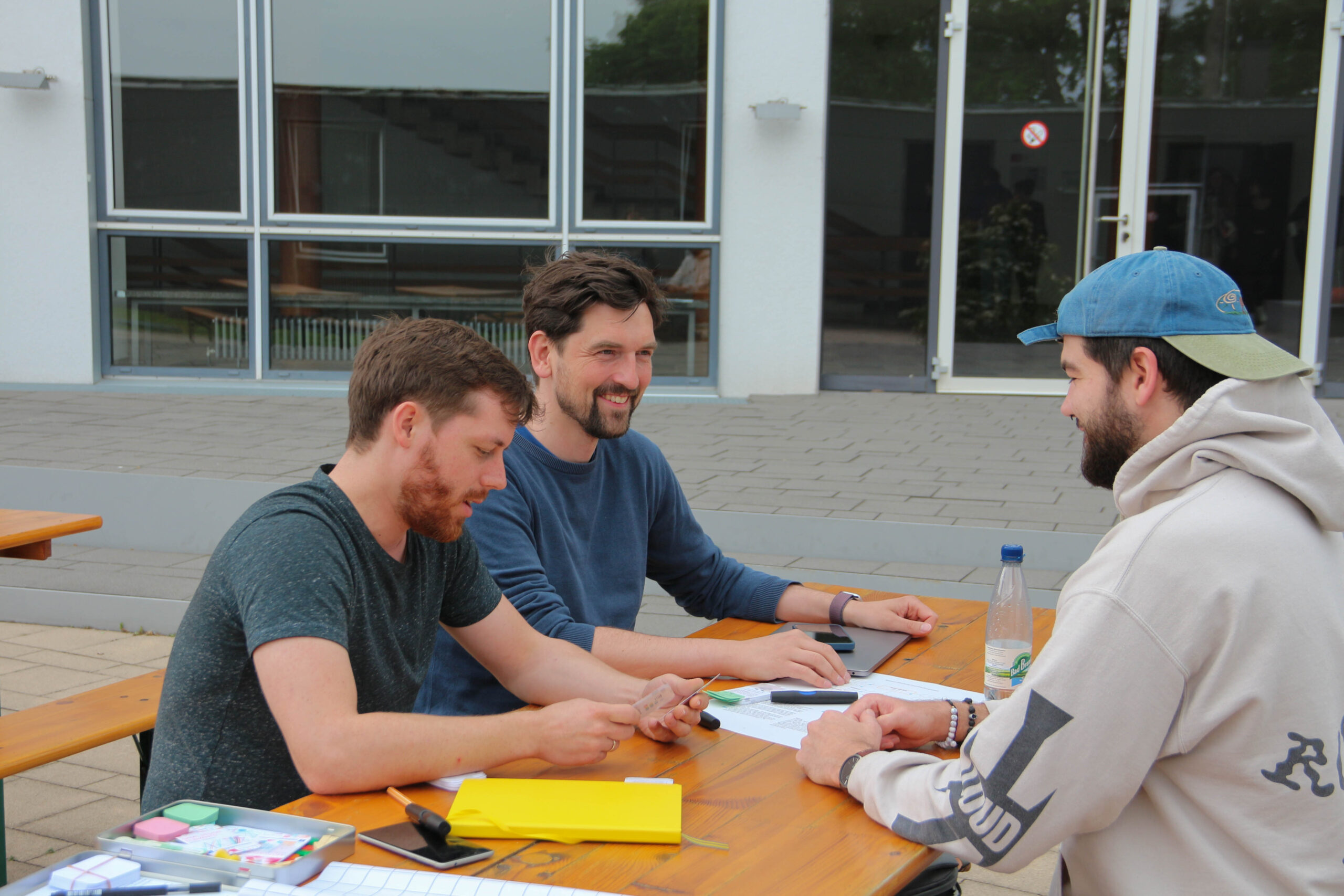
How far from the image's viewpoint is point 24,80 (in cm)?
861

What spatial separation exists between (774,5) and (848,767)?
7989 millimetres

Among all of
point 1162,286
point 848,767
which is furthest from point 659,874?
point 1162,286

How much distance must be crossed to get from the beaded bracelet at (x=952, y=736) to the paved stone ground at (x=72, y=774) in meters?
1.19

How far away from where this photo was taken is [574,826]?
4.74ft

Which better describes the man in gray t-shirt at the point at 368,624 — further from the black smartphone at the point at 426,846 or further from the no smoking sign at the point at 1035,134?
the no smoking sign at the point at 1035,134

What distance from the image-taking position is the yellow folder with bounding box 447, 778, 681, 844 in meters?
1.44

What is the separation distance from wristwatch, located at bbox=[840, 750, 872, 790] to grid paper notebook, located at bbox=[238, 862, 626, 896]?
0.45m

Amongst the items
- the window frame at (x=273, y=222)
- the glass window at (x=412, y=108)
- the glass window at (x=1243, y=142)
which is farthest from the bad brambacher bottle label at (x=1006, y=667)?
the glass window at (x=412, y=108)

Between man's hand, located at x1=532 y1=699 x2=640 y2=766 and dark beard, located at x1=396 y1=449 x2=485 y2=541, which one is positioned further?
dark beard, located at x1=396 y1=449 x2=485 y2=541

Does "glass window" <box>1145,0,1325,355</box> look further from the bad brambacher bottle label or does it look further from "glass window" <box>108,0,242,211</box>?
the bad brambacher bottle label

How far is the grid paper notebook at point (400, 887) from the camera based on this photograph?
4.18ft

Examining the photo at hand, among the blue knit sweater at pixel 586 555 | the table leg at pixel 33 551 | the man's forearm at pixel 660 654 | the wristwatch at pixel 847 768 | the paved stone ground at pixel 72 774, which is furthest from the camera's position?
the table leg at pixel 33 551

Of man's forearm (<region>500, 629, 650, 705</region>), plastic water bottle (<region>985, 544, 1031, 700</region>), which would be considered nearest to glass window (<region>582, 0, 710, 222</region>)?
plastic water bottle (<region>985, 544, 1031, 700</region>)

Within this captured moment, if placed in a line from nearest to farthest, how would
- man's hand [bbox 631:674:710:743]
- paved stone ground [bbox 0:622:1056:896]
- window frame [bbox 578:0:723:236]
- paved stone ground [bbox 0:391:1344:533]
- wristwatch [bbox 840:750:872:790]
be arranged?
wristwatch [bbox 840:750:872:790] → man's hand [bbox 631:674:710:743] → paved stone ground [bbox 0:622:1056:896] → paved stone ground [bbox 0:391:1344:533] → window frame [bbox 578:0:723:236]
